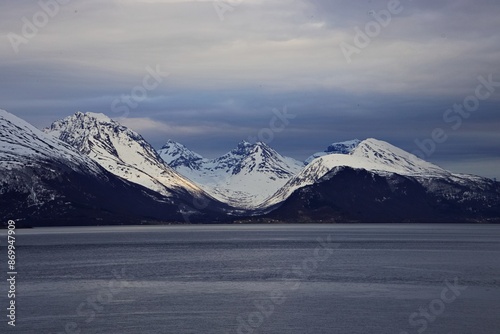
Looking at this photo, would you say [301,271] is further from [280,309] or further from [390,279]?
[280,309]

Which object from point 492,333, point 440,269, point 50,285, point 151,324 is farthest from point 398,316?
point 440,269

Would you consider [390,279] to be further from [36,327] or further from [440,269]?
[36,327]

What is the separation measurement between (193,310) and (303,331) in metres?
18.2

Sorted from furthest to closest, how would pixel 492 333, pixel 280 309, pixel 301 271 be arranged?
pixel 301 271, pixel 280 309, pixel 492 333

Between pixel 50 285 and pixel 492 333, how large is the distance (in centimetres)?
7530

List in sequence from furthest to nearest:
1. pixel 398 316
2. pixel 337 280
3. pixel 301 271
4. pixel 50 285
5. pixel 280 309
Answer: pixel 301 271 < pixel 337 280 < pixel 50 285 < pixel 280 309 < pixel 398 316

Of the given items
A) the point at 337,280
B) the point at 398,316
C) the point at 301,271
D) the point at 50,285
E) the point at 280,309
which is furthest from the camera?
the point at 301,271

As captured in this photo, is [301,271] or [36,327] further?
[301,271]

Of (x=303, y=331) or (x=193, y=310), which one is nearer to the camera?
(x=303, y=331)

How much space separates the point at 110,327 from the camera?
83.9 meters

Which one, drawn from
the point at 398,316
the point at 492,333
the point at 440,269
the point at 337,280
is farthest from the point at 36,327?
the point at 440,269

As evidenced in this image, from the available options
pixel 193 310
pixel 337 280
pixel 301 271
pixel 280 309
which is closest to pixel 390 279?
pixel 337 280

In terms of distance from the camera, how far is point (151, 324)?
8475cm

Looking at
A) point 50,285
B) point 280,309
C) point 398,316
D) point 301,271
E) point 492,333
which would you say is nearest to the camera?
point 492,333
